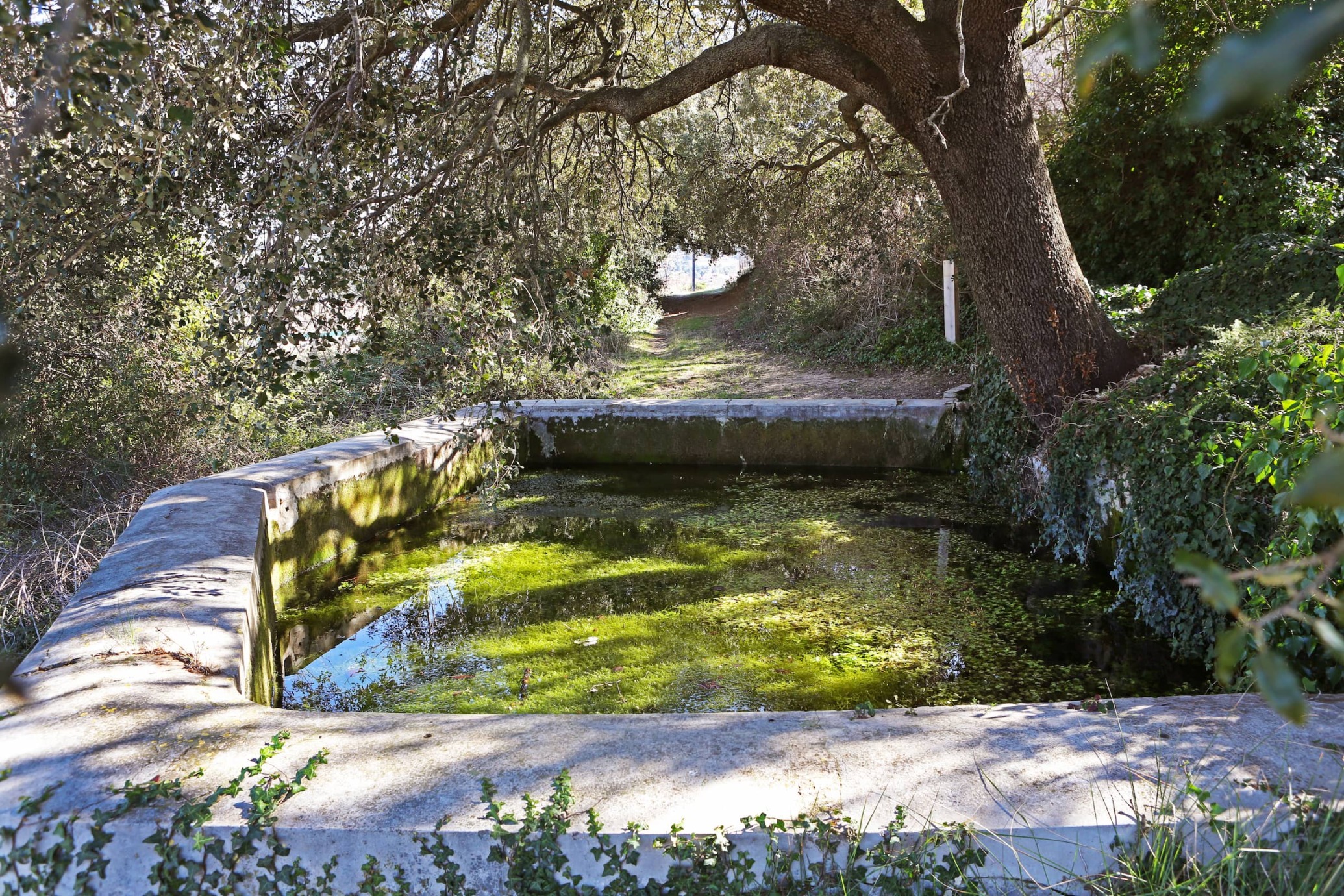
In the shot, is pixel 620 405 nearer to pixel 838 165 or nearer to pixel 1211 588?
pixel 838 165

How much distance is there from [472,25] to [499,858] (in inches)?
195

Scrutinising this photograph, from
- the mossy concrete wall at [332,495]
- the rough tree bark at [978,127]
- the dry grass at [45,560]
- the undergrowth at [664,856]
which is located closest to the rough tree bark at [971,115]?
the rough tree bark at [978,127]

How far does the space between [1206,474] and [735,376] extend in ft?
28.5

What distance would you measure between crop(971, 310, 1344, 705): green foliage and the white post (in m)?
4.30

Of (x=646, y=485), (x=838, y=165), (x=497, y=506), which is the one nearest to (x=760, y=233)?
(x=838, y=165)

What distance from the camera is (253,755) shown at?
2250 mm

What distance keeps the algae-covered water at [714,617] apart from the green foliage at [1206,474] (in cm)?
32

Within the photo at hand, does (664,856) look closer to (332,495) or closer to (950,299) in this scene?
(332,495)

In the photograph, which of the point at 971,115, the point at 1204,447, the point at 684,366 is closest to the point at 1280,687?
the point at 1204,447

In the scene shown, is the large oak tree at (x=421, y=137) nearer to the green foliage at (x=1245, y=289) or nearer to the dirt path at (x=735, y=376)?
the green foliage at (x=1245, y=289)

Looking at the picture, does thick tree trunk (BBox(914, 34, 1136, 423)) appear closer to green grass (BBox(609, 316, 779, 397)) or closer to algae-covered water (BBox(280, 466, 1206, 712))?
algae-covered water (BBox(280, 466, 1206, 712))

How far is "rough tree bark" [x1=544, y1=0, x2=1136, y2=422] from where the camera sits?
4.91 metres

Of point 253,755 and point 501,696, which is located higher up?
point 253,755

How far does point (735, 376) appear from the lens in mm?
11977
